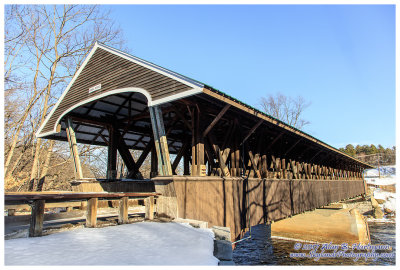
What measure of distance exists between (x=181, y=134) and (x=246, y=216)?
8.48m

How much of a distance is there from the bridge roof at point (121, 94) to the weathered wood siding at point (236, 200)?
256 centimetres

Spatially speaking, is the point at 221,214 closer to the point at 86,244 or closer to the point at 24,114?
the point at 86,244

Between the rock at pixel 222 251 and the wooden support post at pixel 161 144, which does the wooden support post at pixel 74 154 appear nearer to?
the wooden support post at pixel 161 144

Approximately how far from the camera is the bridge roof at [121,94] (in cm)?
785

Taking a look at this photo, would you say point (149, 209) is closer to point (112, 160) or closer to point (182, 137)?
point (112, 160)

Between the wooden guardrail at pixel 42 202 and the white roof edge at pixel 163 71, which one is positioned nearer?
the wooden guardrail at pixel 42 202

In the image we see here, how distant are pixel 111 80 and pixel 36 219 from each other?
665 cm

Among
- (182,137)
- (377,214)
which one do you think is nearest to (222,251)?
(182,137)

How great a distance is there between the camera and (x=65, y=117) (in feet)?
40.1

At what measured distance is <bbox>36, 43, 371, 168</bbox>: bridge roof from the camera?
785 centimetres

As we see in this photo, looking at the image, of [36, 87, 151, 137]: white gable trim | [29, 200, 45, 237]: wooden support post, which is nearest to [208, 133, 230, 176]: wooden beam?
[36, 87, 151, 137]: white gable trim

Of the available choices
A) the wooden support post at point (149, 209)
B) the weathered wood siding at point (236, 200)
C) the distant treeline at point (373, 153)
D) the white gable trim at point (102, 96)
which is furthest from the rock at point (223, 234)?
the distant treeline at point (373, 153)

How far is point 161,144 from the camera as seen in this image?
8156 mm

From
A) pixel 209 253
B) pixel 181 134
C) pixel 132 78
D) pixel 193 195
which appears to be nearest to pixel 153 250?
pixel 209 253
